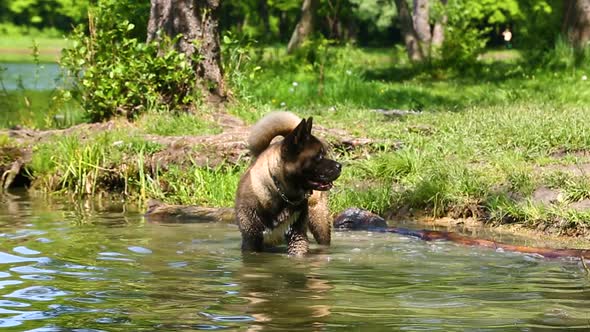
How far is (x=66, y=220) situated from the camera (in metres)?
11.5

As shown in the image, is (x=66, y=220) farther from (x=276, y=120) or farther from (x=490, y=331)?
(x=490, y=331)

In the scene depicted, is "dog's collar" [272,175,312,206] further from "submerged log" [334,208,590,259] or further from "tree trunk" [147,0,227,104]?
"tree trunk" [147,0,227,104]

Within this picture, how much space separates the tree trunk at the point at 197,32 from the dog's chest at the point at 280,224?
22.7ft

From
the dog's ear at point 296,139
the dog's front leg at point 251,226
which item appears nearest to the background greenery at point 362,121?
the dog's front leg at point 251,226

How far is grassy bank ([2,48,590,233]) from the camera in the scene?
1079cm

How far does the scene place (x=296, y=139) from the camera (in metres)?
8.44

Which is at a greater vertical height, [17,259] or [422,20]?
[422,20]

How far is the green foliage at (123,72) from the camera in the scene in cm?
1499

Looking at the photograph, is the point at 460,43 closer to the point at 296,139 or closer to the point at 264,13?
the point at 296,139

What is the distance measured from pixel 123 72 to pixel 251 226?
21.8 feet

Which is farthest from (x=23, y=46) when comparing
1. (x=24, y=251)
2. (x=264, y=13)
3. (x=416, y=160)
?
(x=24, y=251)

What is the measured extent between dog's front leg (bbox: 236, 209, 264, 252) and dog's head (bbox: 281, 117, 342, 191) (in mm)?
522

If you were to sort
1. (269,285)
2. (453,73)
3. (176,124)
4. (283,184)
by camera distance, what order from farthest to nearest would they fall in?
(453,73), (176,124), (283,184), (269,285)

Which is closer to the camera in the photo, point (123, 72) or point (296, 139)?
point (296, 139)
